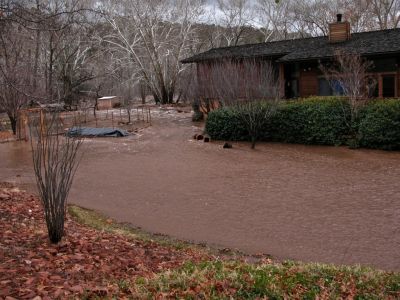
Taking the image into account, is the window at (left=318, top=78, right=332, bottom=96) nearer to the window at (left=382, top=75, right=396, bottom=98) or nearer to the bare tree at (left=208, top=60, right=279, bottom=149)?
the window at (left=382, top=75, right=396, bottom=98)

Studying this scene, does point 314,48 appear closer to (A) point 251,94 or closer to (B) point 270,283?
(A) point 251,94

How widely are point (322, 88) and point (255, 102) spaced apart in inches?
276

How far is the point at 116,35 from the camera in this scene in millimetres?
43625

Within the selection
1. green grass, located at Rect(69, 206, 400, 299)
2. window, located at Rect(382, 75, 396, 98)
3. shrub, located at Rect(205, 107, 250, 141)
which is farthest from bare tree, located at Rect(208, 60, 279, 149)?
green grass, located at Rect(69, 206, 400, 299)

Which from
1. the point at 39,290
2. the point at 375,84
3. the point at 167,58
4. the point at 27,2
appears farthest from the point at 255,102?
the point at 167,58

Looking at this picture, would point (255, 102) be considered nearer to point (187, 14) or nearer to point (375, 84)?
point (375, 84)

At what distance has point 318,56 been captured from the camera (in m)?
25.1

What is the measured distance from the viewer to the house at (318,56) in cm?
2367

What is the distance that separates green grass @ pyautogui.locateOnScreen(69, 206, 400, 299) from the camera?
4594 millimetres

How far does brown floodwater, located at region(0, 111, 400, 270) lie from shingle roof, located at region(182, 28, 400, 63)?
658cm

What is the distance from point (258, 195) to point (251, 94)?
978cm

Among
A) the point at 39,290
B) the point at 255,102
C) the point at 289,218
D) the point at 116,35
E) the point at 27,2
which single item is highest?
the point at 116,35

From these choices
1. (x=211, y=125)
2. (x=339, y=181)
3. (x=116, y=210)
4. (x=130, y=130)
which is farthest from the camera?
(x=130, y=130)

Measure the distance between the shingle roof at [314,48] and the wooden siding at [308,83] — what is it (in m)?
1.30
